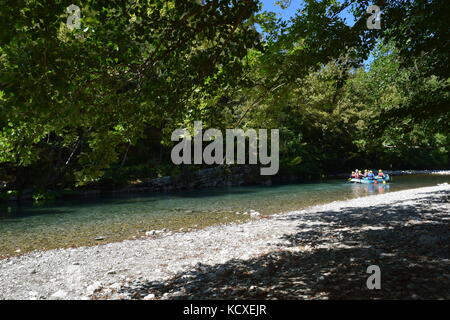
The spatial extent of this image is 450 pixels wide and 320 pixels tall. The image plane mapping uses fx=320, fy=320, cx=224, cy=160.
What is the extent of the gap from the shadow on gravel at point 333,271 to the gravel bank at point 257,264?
0.05ft

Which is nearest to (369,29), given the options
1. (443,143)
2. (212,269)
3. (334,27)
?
(334,27)

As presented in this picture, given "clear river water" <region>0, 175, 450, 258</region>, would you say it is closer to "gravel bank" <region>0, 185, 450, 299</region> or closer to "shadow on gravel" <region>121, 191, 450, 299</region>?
"gravel bank" <region>0, 185, 450, 299</region>

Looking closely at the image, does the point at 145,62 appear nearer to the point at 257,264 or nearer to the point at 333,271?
the point at 257,264

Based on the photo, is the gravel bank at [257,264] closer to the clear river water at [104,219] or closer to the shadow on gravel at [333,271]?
the shadow on gravel at [333,271]

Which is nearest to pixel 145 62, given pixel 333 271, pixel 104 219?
pixel 333 271

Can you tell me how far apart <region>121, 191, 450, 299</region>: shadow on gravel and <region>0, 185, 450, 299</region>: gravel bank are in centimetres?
2

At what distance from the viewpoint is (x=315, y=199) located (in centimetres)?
2070

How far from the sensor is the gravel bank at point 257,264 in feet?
15.5

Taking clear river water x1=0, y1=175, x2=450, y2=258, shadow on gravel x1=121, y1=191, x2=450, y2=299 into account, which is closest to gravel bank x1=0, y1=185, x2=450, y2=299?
shadow on gravel x1=121, y1=191, x2=450, y2=299

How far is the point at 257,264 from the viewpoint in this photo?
6535 mm

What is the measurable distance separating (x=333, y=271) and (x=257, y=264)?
1724 mm

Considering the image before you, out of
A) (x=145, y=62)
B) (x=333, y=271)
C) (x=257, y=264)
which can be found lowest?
(x=257, y=264)

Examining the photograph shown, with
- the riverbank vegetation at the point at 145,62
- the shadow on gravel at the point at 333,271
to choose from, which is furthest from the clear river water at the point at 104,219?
the shadow on gravel at the point at 333,271

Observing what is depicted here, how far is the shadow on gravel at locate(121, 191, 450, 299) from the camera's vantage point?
4.36 metres
